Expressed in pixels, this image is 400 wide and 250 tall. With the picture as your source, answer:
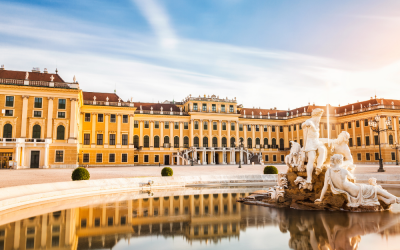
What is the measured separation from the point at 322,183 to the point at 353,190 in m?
1.05

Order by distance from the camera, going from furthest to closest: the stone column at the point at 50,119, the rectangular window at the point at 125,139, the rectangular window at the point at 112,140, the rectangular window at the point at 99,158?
the rectangular window at the point at 125,139, the rectangular window at the point at 112,140, the rectangular window at the point at 99,158, the stone column at the point at 50,119

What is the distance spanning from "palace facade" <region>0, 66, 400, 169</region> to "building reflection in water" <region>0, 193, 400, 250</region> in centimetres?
3018

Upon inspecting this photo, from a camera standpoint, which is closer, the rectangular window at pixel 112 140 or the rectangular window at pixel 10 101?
the rectangular window at pixel 10 101

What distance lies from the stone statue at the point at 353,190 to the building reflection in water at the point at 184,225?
1.83 ft

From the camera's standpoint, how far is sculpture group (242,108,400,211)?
9.31 meters

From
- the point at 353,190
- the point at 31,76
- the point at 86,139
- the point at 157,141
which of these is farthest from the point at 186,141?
the point at 353,190

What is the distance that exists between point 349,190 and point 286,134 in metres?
59.0

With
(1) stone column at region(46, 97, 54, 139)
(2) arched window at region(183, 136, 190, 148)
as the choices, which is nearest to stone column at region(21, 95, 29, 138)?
(1) stone column at region(46, 97, 54, 139)

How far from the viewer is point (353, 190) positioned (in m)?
9.36

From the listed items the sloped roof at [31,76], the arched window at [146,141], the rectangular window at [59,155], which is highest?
the sloped roof at [31,76]

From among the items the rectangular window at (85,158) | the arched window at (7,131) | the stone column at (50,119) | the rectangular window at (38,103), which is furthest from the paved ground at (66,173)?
the rectangular window at (85,158)

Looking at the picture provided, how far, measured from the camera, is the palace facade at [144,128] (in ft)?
125

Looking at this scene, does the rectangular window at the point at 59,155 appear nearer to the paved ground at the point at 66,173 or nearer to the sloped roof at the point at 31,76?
the paved ground at the point at 66,173

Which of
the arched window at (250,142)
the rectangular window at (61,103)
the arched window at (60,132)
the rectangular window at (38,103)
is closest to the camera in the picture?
the rectangular window at (38,103)
